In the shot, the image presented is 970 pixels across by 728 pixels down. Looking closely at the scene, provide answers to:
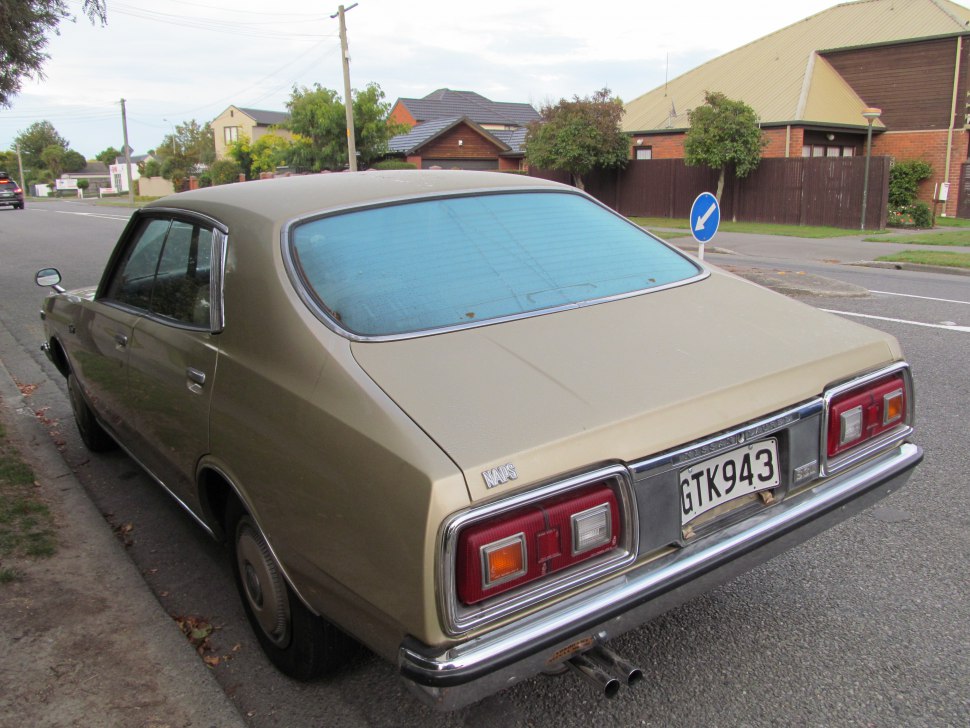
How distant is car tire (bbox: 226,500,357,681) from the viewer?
2.63 metres

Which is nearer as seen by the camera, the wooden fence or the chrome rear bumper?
the chrome rear bumper

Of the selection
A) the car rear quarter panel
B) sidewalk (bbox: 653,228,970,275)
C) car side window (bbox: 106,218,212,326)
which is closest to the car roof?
car side window (bbox: 106,218,212,326)

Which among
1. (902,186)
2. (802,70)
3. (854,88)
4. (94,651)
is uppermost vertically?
(802,70)

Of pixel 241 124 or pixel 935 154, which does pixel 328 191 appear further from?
pixel 241 124

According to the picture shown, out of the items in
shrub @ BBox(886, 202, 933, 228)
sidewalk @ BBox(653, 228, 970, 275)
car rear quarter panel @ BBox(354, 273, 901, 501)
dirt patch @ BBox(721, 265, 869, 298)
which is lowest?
sidewalk @ BBox(653, 228, 970, 275)

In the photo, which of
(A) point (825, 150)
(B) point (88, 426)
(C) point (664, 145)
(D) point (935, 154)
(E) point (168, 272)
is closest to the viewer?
(E) point (168, 272)

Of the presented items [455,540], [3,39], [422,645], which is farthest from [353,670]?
[3,39]

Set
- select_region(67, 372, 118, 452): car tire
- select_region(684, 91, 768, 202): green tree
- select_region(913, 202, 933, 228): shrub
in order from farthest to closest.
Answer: select_region(684, 91, 768, 202): green tree < select_region(913, 202, 933, 228): shrub < select_region(67, 372, 118, 452): car tire

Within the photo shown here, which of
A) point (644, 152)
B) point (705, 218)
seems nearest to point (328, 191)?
point (705, 218)

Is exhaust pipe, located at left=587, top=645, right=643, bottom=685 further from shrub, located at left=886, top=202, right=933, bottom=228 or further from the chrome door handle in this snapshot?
shrub, located at left=886, top=202, right=933, bottom=228

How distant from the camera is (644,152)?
102 feet

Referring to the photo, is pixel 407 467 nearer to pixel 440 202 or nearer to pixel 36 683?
pixel 440 202

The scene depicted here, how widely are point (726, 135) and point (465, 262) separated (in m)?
23.2

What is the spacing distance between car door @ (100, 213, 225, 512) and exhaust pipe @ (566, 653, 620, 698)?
1.47m
